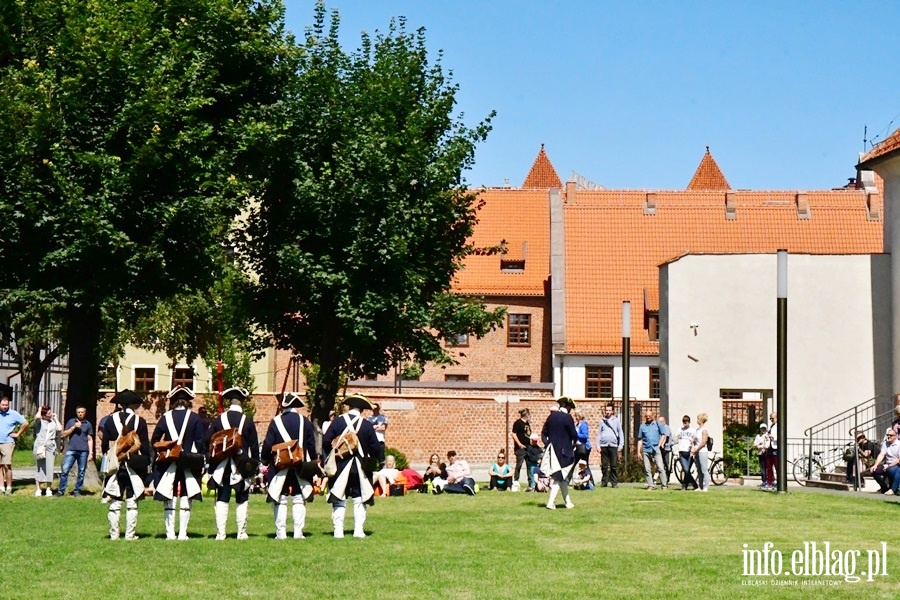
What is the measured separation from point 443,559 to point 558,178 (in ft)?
280

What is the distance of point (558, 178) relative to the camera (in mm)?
99375

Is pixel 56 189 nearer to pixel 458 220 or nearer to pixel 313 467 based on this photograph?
pixel 458 220

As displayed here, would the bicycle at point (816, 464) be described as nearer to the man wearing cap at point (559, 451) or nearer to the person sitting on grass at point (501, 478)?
the person sitting on grass at point (501, 478)

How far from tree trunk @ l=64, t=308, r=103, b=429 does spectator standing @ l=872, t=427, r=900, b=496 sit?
51.4 ft

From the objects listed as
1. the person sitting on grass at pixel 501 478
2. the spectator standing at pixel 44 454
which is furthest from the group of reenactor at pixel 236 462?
the person sitting on grass at pixel 501 478

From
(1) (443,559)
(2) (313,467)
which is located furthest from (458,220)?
(1) (443,559)

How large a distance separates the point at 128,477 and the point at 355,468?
2.77m

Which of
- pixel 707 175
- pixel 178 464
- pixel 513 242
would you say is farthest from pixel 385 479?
pixel 707 175

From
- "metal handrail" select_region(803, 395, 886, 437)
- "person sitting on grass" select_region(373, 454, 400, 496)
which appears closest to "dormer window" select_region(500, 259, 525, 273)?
"metal handrail" select_region(803, 395, 886, 437)

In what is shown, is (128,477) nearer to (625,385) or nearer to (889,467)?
(889,467)

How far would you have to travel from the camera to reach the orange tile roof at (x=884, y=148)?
116 feet

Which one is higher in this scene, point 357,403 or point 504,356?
point 504,356

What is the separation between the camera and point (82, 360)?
29.9 m

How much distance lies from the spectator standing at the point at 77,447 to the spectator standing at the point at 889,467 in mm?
15293
